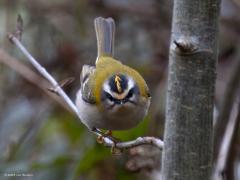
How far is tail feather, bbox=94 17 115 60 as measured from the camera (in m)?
3.85

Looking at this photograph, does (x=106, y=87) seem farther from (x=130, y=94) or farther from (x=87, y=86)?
(x=87, y=86)

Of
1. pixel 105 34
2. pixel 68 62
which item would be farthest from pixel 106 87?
pixel 68 62

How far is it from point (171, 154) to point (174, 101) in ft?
0.53

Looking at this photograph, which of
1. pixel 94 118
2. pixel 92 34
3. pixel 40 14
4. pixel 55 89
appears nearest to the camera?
pixel 55 89

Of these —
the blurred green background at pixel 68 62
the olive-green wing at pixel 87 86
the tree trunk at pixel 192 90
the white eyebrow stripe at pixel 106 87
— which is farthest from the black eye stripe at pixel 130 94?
the tree trunk at pixel 192 90

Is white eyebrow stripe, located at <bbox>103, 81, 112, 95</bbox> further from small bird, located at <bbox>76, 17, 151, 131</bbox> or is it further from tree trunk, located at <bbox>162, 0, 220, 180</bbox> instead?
tree trunk, located at <bbox>162, 0, 220, 180</bbox>

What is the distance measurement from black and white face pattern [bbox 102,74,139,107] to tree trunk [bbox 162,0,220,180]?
1.26 meters

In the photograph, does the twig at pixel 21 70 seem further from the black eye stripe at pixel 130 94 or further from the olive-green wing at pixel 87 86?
the black eye stripe at pixel 130 94

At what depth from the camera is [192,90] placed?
1.61 m

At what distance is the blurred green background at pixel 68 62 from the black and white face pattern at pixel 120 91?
2.80 ft

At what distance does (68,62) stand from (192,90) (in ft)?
12.1

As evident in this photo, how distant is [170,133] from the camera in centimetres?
165

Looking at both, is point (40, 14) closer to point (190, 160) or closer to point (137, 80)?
point (137, 80)

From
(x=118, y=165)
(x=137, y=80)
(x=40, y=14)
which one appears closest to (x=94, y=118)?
(x=137, y=80)
